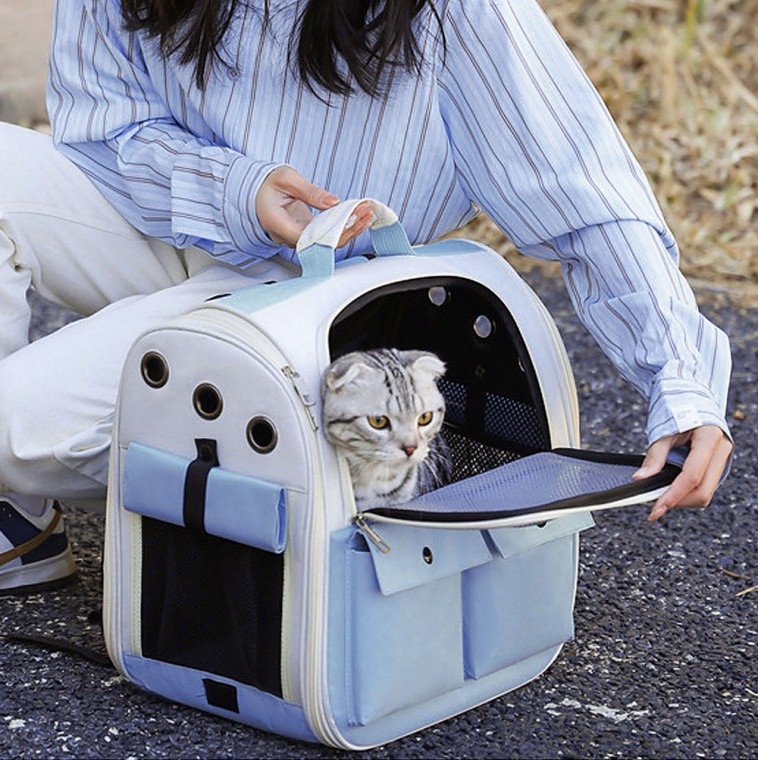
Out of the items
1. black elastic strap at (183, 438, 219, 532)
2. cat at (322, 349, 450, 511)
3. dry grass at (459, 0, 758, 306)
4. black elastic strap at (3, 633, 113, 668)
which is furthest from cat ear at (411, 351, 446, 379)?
dry grass at (459, 0, 758, 306)

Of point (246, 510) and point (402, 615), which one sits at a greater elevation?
point (246, 510)

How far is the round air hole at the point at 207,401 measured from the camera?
146cm

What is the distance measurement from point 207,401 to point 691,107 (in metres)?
2.81

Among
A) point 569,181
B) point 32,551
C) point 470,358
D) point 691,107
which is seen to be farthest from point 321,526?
point 691,107

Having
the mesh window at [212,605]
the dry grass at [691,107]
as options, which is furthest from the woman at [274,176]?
the dry grass at [691,107]

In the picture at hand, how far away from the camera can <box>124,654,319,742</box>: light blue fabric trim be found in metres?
1.49

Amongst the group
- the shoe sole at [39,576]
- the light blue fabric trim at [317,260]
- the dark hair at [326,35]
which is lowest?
the shoe sole at [39,576]

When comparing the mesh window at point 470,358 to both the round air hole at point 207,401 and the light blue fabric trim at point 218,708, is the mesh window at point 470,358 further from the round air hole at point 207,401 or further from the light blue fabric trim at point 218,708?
the light blue fabric trim at point 218,708

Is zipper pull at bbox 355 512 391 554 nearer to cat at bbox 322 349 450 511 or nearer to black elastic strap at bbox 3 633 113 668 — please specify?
cat at bbox 322 349 450 511

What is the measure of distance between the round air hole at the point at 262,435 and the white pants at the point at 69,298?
0.87 ft

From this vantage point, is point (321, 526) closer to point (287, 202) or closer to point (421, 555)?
point (421, 555)

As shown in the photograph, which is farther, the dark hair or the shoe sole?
the shoe sole

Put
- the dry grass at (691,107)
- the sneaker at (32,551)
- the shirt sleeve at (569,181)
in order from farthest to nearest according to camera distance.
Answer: the dry grass at (691,107)
the sneaker at (32,551)
the shirt sleeve at (569,181)

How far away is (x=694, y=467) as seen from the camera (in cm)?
145
